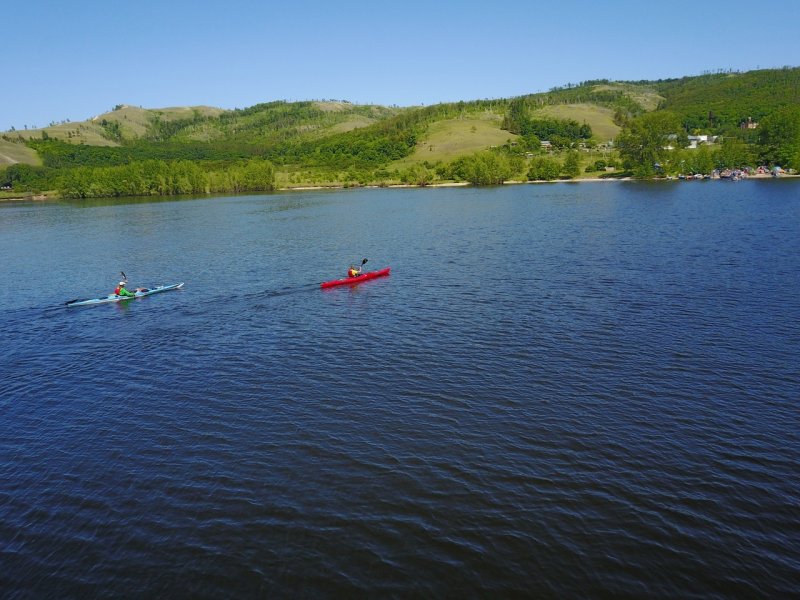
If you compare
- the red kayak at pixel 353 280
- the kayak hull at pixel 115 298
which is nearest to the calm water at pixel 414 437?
the red kayak at pixel 353 280

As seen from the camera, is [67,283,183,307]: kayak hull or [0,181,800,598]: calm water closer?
[0,181,800,598]: calm water

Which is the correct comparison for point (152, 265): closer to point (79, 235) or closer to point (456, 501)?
point (79, 235)

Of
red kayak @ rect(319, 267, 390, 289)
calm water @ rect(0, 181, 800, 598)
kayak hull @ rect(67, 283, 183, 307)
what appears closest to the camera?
calm water @ rect(0, 181, 800, 598)

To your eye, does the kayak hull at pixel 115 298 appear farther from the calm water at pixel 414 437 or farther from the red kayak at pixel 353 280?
the red kayak at pixel 353 280

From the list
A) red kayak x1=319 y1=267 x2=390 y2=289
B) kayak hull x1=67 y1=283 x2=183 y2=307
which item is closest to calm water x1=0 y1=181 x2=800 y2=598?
red kayak x1=319 y1=267 x2=390 y2=289

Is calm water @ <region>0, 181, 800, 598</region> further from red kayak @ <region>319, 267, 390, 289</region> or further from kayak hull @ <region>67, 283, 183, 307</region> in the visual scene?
kayak hull @ <region>67, 283, 183, 307</region>

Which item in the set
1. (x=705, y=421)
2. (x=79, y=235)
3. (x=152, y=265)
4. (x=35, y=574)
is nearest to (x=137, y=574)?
(x=35, y=574)

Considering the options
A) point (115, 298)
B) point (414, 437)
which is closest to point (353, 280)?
point (115, 298)

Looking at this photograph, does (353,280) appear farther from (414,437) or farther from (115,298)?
(414,437)
